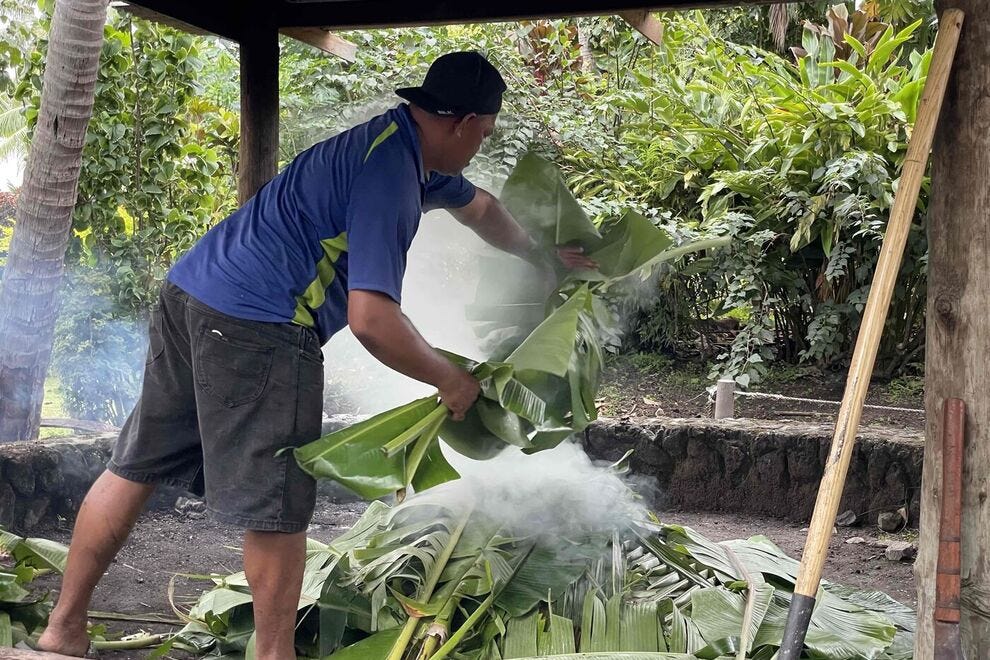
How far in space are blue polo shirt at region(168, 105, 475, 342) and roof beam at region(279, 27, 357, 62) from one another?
5.86 ft

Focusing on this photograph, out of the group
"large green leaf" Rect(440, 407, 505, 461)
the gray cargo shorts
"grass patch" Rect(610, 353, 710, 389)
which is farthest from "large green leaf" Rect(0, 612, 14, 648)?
"grass patch" Rect(610, 353, 710, 389)

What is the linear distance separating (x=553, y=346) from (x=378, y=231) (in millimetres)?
529

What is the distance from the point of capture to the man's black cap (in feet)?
8.02

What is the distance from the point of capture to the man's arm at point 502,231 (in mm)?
2994

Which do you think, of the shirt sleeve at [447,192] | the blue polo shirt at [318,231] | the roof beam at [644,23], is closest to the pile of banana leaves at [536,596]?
the blue polo shirt at [318,231]

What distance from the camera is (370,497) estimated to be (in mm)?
2352

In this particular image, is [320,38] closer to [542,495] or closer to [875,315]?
[542,495]

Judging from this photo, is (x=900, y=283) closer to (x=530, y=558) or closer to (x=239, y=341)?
(x=530, y=558)

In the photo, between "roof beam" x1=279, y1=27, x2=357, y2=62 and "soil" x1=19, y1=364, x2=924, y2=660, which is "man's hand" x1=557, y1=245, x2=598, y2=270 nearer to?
"soil" x1=19, y1=364, x2=924, y2=660

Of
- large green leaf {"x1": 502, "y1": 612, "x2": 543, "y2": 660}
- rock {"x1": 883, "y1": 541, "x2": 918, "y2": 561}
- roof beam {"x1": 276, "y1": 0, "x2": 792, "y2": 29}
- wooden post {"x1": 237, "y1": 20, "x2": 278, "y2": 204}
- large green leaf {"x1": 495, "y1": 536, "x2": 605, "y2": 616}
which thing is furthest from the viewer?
rock {"x1": 883, "y1": 541, "x2": 918, "y2": 561}

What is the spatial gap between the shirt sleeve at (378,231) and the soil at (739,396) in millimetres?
3948

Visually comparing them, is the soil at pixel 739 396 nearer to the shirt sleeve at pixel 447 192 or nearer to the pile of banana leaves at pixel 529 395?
the pile of banana leaves at pixel 529 395

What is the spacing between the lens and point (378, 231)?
7.50 ft

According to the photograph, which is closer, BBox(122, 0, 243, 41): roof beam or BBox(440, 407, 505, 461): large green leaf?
BBox(440, 407, 505, 461): large green leaf
